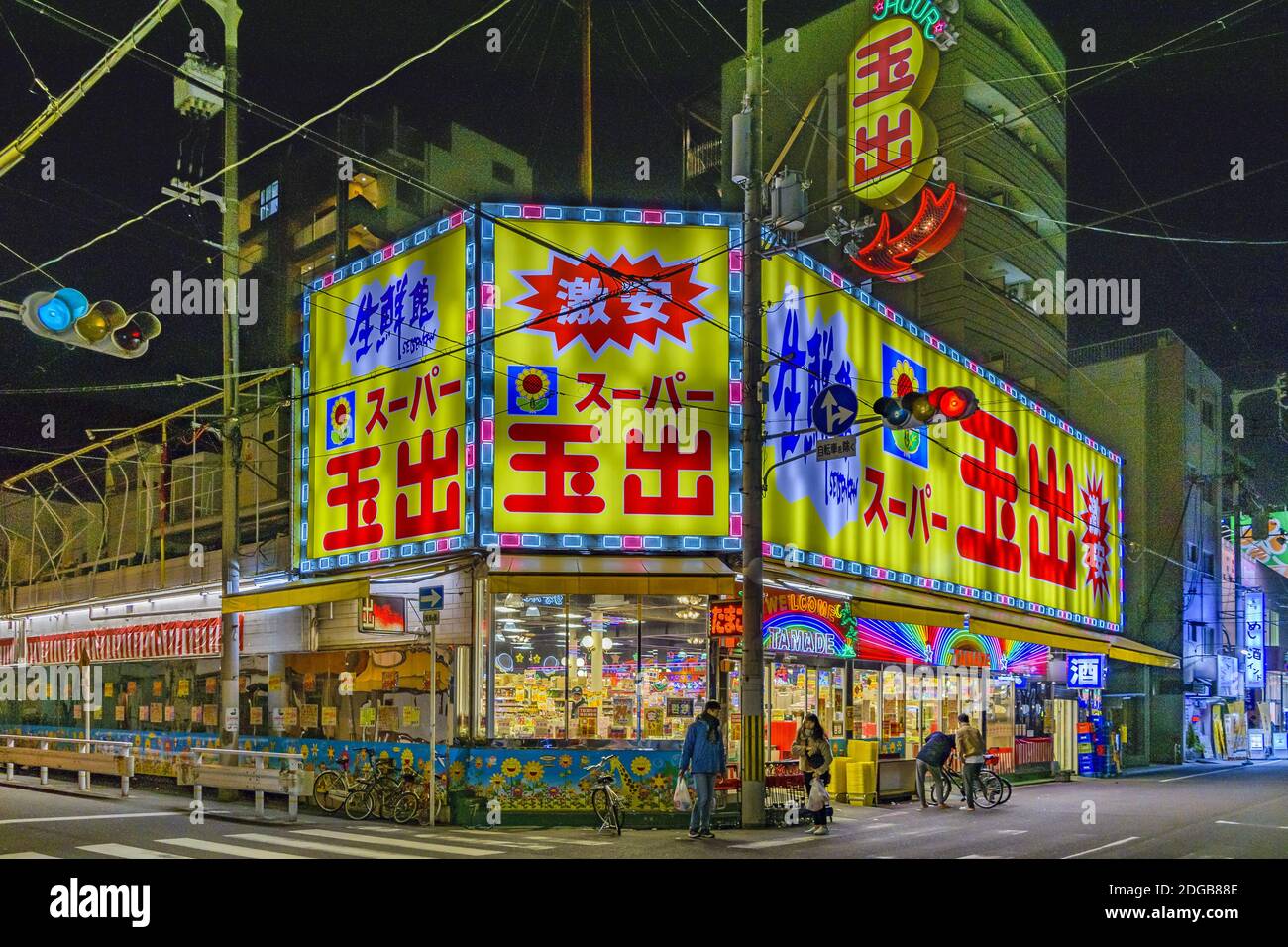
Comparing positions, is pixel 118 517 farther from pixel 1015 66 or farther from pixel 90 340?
pixel 1015 66

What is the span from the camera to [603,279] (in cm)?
2202

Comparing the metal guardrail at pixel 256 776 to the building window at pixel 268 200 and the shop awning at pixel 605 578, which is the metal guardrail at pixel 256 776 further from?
the building window at pixel 268 200

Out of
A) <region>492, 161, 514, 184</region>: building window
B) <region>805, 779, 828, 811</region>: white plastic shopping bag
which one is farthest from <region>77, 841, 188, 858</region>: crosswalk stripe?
<region>492, 161, 514, 184</region>: building window

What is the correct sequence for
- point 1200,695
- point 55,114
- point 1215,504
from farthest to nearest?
point 1215,504, point 1200,695, point 55,114

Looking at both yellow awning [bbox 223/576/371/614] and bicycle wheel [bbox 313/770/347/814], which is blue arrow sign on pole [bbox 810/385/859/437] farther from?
bicycle wheel [bbox 313/770/347/814]

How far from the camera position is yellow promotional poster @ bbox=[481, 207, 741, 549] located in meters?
21.5

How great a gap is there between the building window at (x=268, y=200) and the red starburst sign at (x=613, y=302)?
201 feet

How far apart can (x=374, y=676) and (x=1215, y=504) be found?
147 feet

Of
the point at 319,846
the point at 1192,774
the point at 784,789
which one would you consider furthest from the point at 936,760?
the point at 1192,774

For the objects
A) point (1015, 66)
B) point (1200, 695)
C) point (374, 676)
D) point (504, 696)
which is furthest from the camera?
point (1015, 66)

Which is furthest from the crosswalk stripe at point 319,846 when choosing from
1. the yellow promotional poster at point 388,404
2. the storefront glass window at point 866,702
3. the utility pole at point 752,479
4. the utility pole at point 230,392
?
the storefront glass window at point 866,702

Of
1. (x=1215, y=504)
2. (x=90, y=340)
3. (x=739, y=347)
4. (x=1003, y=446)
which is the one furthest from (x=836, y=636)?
(x=1215, y=504)

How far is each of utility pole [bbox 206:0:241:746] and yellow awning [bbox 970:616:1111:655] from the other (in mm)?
16133

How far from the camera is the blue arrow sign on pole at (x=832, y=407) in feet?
79.8
